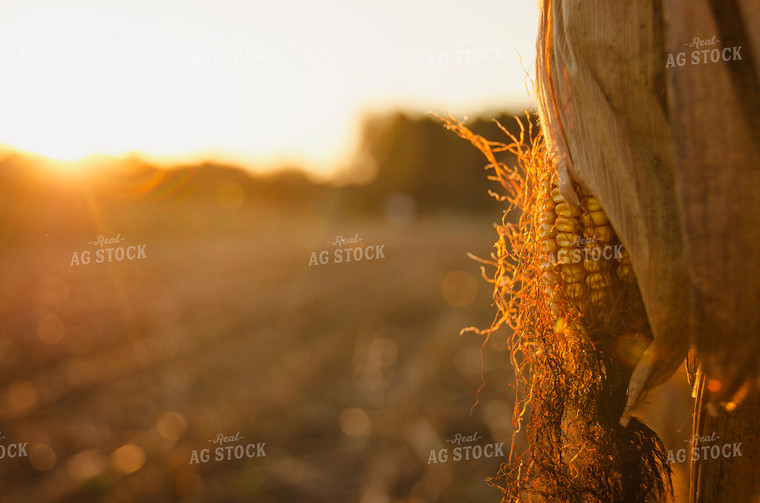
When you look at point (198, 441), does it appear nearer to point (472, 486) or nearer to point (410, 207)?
point (472, 486)

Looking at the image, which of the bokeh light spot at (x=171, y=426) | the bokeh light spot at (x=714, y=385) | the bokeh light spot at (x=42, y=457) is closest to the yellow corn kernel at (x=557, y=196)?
the bokeh light spot at (x=714, y=385)

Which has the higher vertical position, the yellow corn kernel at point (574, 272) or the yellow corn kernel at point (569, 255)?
the yellow corn kernel at point (569, 255)

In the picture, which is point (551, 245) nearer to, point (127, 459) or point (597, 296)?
point (597, 296)

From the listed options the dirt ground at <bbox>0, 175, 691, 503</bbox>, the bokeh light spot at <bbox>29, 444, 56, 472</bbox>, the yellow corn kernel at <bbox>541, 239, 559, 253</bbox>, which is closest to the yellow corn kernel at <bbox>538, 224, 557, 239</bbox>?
the yellow corn kernel at <bbox>541, 239, 559, 253</bbox>

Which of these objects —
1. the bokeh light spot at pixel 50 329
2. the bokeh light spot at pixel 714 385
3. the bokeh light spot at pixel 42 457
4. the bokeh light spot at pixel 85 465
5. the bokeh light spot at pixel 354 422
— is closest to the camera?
the bokeh light spot at pixel 714 385

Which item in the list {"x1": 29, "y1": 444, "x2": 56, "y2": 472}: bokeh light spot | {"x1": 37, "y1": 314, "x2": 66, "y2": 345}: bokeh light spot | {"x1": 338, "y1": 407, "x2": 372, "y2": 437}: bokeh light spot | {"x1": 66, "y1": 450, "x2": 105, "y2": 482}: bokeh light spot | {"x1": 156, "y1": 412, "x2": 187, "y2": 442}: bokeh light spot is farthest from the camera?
{"x1": 37, "y1": 314, "x2": 66, "y2": 345}: bokeh light spot

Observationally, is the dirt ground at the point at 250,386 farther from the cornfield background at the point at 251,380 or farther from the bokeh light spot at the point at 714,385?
the bokeh light spot at the point at 714,385

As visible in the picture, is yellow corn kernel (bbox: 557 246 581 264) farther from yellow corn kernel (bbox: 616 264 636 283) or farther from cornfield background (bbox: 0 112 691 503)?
cornfield background (bbox: 0 112 691 503)

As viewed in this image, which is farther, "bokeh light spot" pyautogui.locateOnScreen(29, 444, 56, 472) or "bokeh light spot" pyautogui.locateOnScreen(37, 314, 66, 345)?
"bokeh light spot" pyautogui.locateOnScreen(37, 314, 66, 345)

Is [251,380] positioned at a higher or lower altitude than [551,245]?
lower

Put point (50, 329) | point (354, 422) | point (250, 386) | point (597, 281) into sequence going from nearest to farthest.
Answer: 1. point (597, 281)
2. point (354, 422)
3. point (250, 386)
4. point (50, 329)

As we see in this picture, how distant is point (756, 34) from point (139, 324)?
10.3m

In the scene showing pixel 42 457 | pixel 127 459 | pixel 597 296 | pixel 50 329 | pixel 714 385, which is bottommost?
pixel 127 459

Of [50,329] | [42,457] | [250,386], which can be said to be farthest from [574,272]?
[50,329]
